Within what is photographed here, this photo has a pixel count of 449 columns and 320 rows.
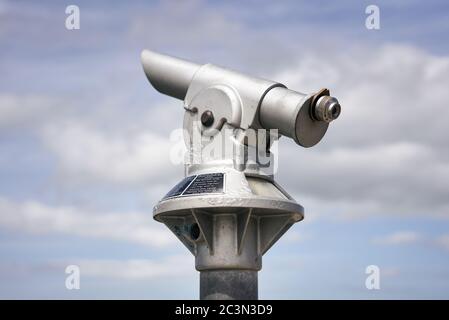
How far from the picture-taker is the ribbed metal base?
758 inches

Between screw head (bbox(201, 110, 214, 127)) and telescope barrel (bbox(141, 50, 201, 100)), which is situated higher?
telescope barrel (bbox(141, 50, 201, 100))

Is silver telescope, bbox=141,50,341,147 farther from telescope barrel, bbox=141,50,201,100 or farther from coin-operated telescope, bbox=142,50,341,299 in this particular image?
telescope barrel, bbox=141,50,201,100

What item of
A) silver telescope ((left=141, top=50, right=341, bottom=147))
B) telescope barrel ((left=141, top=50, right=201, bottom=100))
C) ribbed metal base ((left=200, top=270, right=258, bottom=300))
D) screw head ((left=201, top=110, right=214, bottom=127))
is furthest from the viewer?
telescope barrel ((left=141, top=50, right=201, bottom=100))

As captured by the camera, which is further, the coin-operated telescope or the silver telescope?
the silver telescope

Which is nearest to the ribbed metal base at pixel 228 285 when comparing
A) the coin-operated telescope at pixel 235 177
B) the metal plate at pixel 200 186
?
the coin-operated telescope at pixel 235 177

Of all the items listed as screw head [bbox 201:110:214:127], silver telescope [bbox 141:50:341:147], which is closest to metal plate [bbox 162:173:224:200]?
screw head [bbox 201:110:214:127]

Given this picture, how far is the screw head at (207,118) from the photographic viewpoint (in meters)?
20.5

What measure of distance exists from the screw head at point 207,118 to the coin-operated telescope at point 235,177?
1.0 inches

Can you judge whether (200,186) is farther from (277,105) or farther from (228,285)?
(277,105)

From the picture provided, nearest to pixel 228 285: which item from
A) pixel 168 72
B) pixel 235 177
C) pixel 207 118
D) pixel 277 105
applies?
pixel 235 177

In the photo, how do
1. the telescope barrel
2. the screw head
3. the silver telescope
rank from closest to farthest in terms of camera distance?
1. the silver telescope
2. the screw head
3. the telescope barrel

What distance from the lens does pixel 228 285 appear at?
19.3m

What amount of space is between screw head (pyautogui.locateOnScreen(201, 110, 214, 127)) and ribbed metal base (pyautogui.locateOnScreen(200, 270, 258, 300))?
3.85 m
